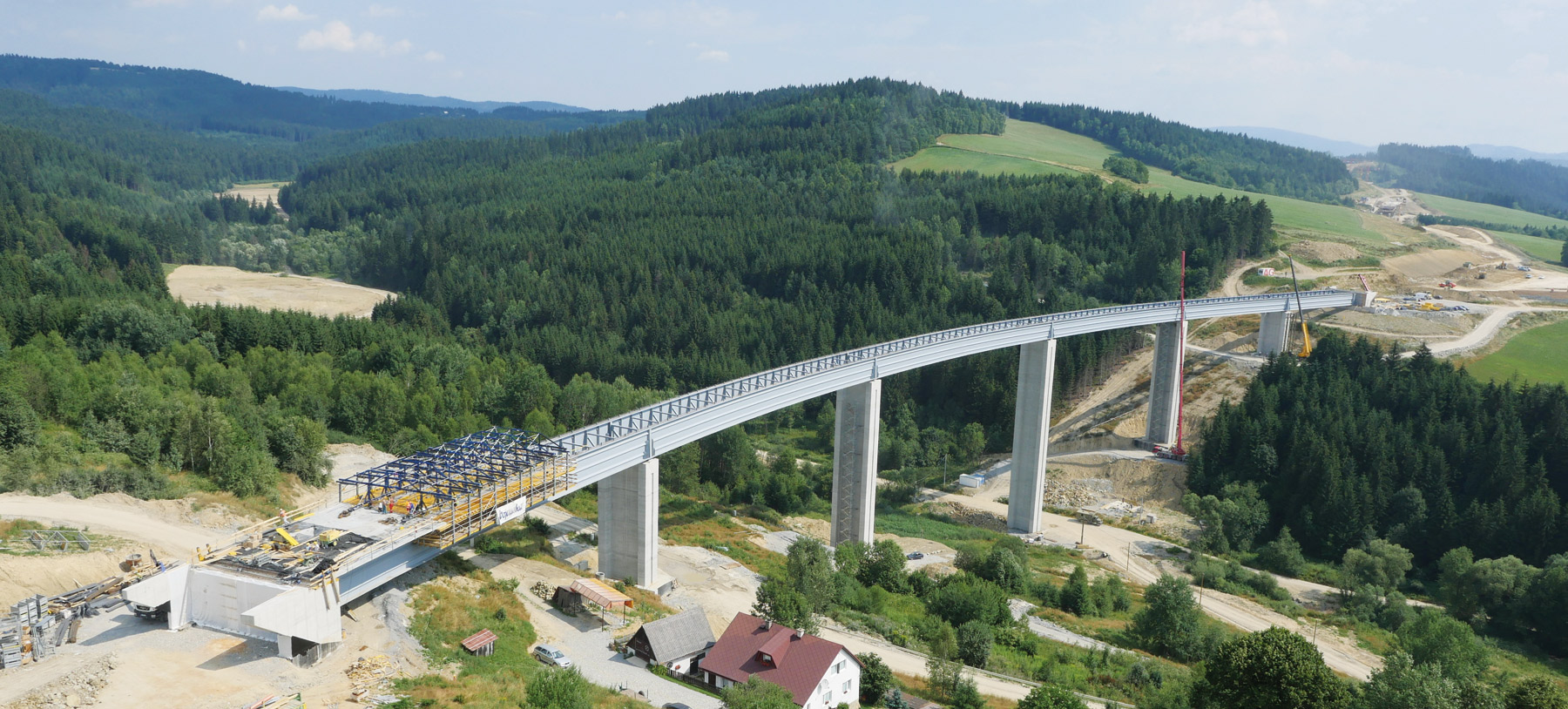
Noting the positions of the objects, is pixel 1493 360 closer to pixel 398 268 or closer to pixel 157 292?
pixel 157 292

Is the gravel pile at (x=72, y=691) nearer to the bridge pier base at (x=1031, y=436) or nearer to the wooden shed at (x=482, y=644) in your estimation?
the wooden shed at (x=482, y=644)

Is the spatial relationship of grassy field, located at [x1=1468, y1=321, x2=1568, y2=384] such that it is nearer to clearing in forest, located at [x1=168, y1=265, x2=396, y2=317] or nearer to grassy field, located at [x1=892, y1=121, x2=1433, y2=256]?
grassy field, located at [x1=892, y1=121, x2=1433, y2=256]

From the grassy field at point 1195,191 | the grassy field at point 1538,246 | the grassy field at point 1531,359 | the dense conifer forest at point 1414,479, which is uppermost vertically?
the grassy field at point 1195,191

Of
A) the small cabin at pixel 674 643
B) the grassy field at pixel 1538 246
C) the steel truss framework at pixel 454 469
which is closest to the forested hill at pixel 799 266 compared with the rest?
the grassy field at pixel 1538 246

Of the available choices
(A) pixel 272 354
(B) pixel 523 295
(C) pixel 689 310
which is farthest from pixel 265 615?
(B) pixel 523 295

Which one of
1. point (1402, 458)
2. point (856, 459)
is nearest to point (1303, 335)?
point (1402, 458)

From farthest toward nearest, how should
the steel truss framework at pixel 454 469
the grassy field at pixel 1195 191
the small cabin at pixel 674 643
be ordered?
the grassy field at pixel 1195 191 → the steel truss framework at pixel 454 469 → the small cabin at pixel 674 643

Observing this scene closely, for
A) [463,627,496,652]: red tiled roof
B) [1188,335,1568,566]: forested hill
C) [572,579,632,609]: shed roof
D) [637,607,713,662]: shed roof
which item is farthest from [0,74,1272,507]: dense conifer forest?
[637,607,713,662]: shed roof
